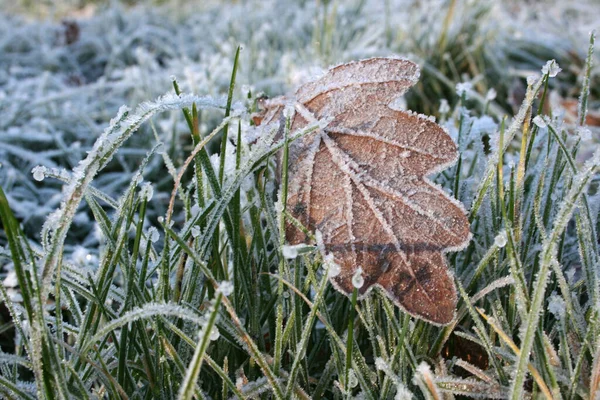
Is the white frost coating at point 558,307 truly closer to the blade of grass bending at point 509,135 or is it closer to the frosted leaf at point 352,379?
the blade of grass bending at point 509,135

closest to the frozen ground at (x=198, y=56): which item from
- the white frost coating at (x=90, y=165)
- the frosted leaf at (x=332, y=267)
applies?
the white frost coating at (x=90, y=165)

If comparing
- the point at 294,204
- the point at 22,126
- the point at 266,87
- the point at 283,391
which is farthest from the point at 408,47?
the point at 283,391

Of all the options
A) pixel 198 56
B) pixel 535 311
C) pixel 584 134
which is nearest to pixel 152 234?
pixel 535 311

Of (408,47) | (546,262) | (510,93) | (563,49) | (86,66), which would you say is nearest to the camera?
(546,262)

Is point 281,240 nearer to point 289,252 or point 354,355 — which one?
point 289,252

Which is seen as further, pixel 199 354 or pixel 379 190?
pixel 379 190

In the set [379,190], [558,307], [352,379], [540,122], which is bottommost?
[352,379]

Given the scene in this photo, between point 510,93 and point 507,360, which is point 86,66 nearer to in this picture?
point 510,93
